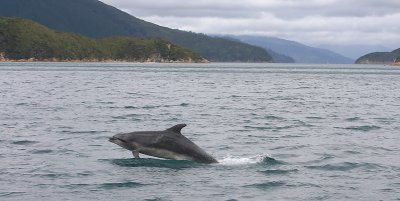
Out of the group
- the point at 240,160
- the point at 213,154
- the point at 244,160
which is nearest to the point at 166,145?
the point at 240,160

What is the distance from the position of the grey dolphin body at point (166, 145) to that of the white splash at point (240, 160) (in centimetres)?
116

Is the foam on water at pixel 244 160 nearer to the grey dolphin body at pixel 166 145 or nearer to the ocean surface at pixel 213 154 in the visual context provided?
the ocean surface at pixel 213 154

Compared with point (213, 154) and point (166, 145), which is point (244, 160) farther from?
point (166, 145)

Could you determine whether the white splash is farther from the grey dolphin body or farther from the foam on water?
the grey dolphin body

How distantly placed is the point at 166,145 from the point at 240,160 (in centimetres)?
334

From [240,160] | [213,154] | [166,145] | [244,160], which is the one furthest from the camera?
[213,154]

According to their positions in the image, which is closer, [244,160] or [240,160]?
[240,160]

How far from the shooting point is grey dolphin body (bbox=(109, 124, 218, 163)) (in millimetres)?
22375

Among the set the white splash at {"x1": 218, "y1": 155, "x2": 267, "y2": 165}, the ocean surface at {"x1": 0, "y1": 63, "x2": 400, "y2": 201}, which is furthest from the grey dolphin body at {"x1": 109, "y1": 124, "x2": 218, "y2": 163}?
the white splash at {"x1": 218, "y1": 155, "x2": 267, "y2": 165}

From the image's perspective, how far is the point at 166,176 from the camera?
813 inches

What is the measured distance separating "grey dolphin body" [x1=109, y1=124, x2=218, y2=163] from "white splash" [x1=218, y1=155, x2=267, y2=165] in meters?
1.16

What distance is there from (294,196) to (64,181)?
741cm

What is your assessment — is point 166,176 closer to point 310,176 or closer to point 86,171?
point 86,171

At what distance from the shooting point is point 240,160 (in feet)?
78.9
